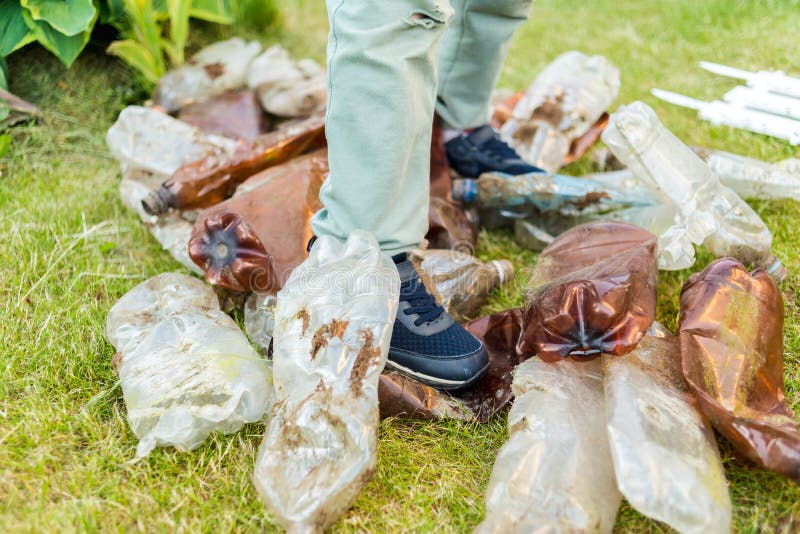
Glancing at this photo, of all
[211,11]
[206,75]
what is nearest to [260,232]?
[206,75]

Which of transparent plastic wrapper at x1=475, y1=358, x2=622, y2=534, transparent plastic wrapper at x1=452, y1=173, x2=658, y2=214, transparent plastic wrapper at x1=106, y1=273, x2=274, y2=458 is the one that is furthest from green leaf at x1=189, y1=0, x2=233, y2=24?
transparent plastic wrapper at x1=475, y1=358, x2=622, y2=534

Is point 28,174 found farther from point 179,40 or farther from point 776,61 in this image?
point 776,61

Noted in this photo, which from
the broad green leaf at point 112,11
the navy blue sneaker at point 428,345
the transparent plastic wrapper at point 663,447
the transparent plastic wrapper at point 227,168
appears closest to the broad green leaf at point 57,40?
the broad green leaf at point 112,11

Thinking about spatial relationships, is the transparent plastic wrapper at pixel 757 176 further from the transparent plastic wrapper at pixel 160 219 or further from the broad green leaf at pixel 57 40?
the broad green leaf at pixel 57 40

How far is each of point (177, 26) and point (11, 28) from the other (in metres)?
0.59

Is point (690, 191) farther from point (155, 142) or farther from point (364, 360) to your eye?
point (155, 142)

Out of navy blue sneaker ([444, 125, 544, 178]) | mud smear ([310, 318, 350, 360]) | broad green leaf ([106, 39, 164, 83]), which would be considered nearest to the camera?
mud smear ([310, 318, 350, 360])

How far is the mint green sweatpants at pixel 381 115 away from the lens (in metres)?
1.38

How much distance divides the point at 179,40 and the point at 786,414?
2.52m

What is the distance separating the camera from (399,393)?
154 cm

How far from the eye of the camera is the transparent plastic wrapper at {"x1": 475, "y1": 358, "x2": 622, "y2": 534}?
1.23m

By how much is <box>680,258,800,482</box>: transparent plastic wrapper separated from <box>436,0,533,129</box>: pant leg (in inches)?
39.6

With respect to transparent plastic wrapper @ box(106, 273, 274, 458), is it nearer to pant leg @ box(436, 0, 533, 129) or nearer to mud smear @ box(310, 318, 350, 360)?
mud smear @ box(310, 318, 350, 360)

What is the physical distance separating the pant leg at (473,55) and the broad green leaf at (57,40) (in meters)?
1.35
